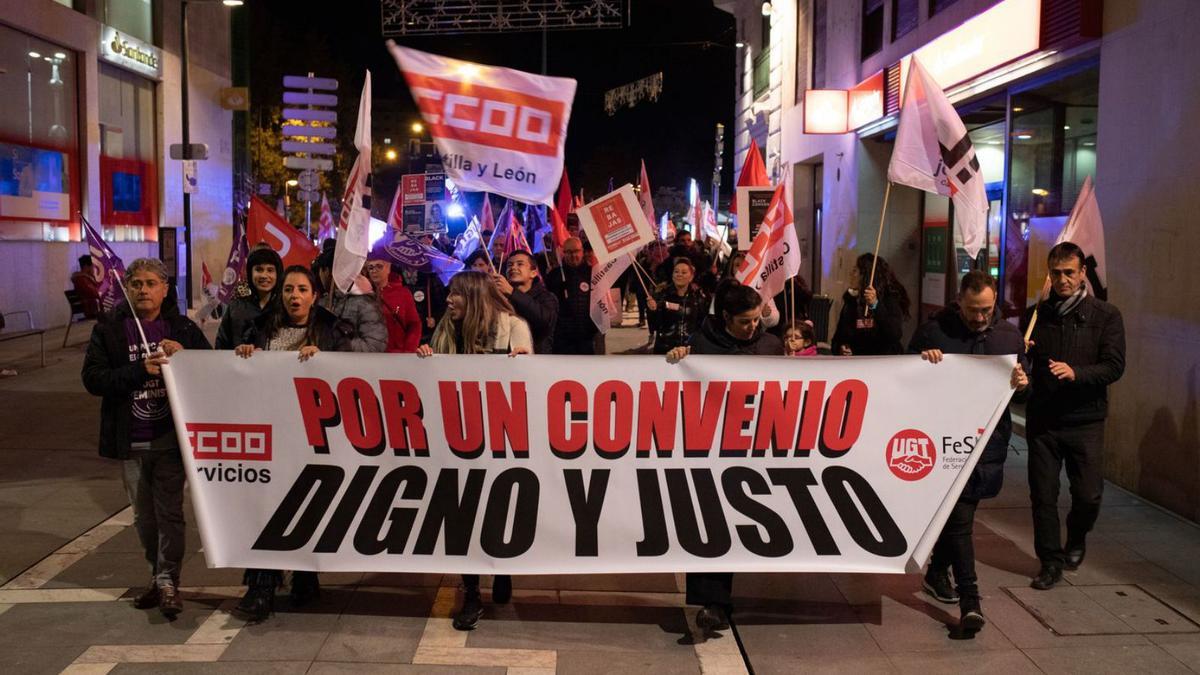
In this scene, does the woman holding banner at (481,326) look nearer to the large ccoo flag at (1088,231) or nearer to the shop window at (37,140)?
the large ccoo flag at (1088,231)

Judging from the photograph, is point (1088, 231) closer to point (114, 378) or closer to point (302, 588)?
point (302, 588)

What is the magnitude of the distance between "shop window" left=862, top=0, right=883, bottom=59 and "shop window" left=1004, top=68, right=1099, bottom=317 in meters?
5.84

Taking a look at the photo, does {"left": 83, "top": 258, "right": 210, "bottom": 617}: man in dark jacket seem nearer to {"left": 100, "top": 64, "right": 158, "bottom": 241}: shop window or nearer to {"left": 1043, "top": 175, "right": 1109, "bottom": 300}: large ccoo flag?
Answer: {"left": 1043, "top": 175, "right": 1109, "bottom": 300}: large ccoo flag

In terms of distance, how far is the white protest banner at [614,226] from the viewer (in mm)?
9500

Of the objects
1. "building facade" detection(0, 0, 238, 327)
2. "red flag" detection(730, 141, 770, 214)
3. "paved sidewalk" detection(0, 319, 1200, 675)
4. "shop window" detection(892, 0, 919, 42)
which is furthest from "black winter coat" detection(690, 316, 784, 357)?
"building facade" detection(0, 0, 238, 327)

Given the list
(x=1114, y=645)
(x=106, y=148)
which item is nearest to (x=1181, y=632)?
(x=1114, y=645)

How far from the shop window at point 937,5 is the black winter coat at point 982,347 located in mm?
8443

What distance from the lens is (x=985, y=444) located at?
5.26m

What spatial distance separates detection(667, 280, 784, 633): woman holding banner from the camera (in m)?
5.29

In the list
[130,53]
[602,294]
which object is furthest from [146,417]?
[130,53]

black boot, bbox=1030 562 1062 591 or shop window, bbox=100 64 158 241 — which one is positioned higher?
shop window, bbox=100 64 158 241

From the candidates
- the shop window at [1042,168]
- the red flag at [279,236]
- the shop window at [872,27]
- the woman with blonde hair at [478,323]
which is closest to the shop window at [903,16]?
the shop window at [872,27]

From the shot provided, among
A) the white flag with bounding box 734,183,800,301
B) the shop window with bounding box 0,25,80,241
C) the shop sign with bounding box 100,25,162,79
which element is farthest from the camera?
the shop sign with bounding box 100,25,162,79

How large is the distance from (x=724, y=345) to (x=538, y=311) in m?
2.87
